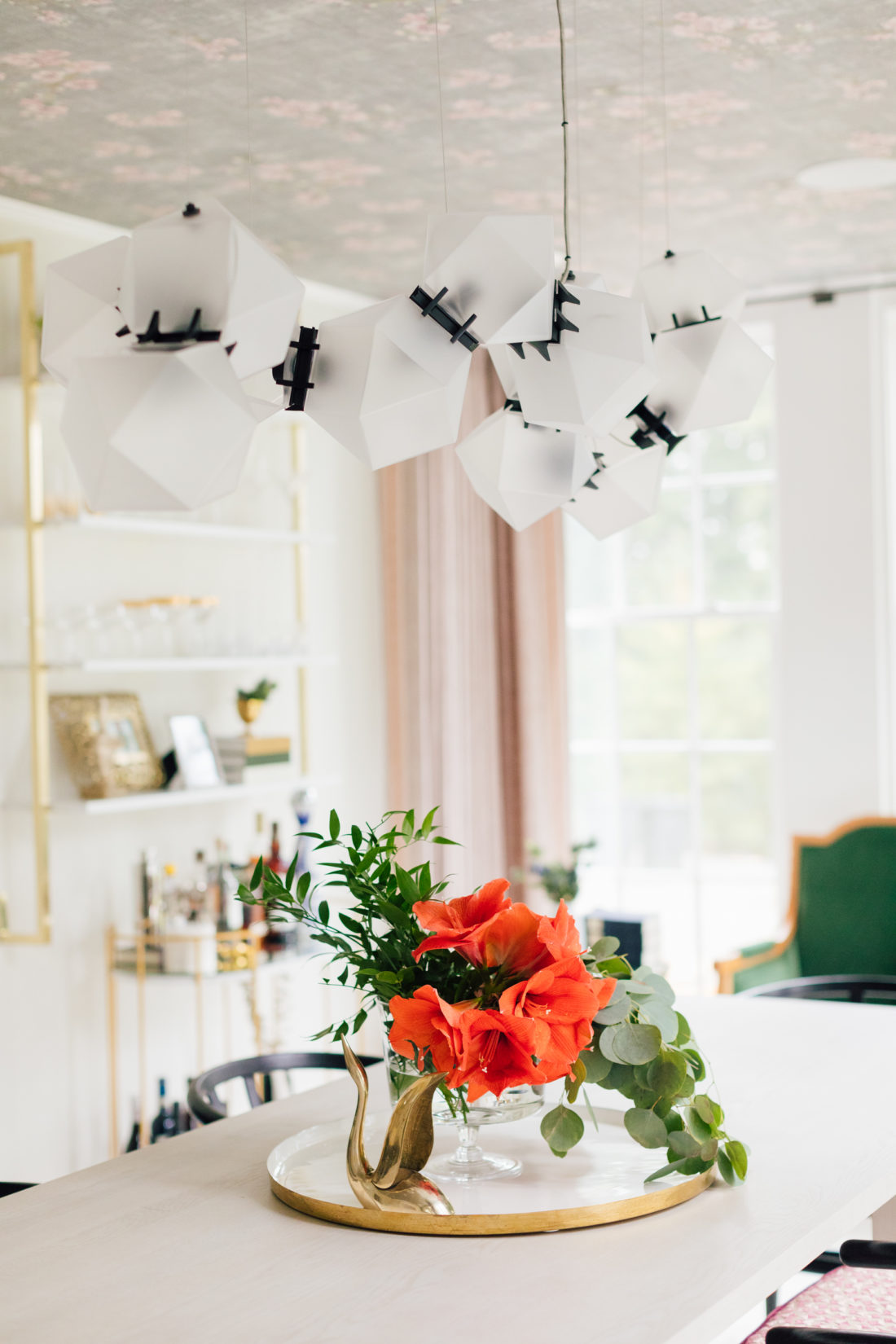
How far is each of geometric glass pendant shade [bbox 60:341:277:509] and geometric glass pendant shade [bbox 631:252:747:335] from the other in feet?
2.95

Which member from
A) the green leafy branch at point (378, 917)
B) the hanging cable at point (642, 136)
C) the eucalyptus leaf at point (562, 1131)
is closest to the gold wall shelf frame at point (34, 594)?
the hanging cable at point (642, 136)

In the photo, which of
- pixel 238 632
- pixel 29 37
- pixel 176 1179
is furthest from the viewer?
pixel 238 632

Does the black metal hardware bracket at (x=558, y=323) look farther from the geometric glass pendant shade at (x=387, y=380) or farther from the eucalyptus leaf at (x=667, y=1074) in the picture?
the eucalyptus leaf at (x=667, y=1074)

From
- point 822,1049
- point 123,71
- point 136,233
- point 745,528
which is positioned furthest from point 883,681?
point 136,233

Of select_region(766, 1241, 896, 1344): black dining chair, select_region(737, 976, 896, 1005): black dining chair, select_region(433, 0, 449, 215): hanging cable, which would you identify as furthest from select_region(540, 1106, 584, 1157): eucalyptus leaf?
select_region(433, 0, 449, 215): hanging cable

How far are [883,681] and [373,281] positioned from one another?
2.12 m

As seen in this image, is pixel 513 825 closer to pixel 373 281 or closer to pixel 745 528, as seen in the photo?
pixel 745 528

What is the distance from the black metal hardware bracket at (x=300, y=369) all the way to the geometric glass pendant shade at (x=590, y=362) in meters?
0.26

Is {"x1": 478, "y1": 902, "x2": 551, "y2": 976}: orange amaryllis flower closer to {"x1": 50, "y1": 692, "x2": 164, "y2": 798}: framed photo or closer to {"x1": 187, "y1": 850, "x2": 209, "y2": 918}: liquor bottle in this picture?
{"x1": 50, "y1": 692, "x2": 164, "y2": 798}: framed photo

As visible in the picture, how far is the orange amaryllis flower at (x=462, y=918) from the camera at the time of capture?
177 cm

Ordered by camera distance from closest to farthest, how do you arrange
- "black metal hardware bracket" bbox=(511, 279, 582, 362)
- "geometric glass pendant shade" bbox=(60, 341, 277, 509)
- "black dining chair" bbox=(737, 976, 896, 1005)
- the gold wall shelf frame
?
"geometric glass pendant shade" bbox=(60, 341, 277, 509), "black metal hardware bracket" bbox=(511, 279, 582, 362), "black dining chair" bbox=(737, 976, 896, 1005), the gold wall shelf frame

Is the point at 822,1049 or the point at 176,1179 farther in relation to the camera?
the point at 822,1049

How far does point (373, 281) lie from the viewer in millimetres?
4699

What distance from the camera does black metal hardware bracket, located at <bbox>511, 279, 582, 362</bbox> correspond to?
1746mm
